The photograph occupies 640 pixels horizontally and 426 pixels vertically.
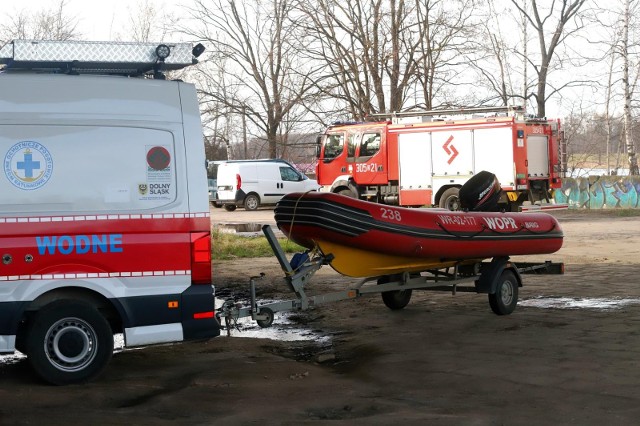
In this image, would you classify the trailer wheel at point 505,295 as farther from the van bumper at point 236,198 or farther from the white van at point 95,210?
the van bumper at point 236,198

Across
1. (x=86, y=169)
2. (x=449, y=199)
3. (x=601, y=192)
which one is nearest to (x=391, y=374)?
(x=86, y=169)

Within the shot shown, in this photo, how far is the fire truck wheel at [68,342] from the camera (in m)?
7.42

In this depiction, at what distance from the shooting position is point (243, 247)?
20.0m

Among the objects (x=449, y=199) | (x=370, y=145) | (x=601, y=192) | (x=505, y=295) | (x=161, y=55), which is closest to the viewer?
(x=161, y=55)

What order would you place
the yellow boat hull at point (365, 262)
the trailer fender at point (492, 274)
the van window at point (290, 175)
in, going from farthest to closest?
the van window at point (290, 175)
the trailer fender at point (492, 274)
the yellow boat hull at point (365, 262)

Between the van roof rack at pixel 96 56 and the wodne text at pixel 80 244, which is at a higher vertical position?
the van roof rack at pixel 96 56

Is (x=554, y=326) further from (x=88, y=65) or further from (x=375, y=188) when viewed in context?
(x=375, y=188)

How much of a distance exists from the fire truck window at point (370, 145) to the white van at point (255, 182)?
8.99m

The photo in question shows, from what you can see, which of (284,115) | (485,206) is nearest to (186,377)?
(485,206)

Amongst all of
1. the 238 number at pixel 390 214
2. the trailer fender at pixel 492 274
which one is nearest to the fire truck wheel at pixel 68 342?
the 238 number at pixel 390 214

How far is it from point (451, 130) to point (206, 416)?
70.8ft

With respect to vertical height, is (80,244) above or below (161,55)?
below

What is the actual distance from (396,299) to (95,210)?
5.15 m

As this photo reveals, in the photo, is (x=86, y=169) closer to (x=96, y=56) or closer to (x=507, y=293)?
(x=96, y=56)
